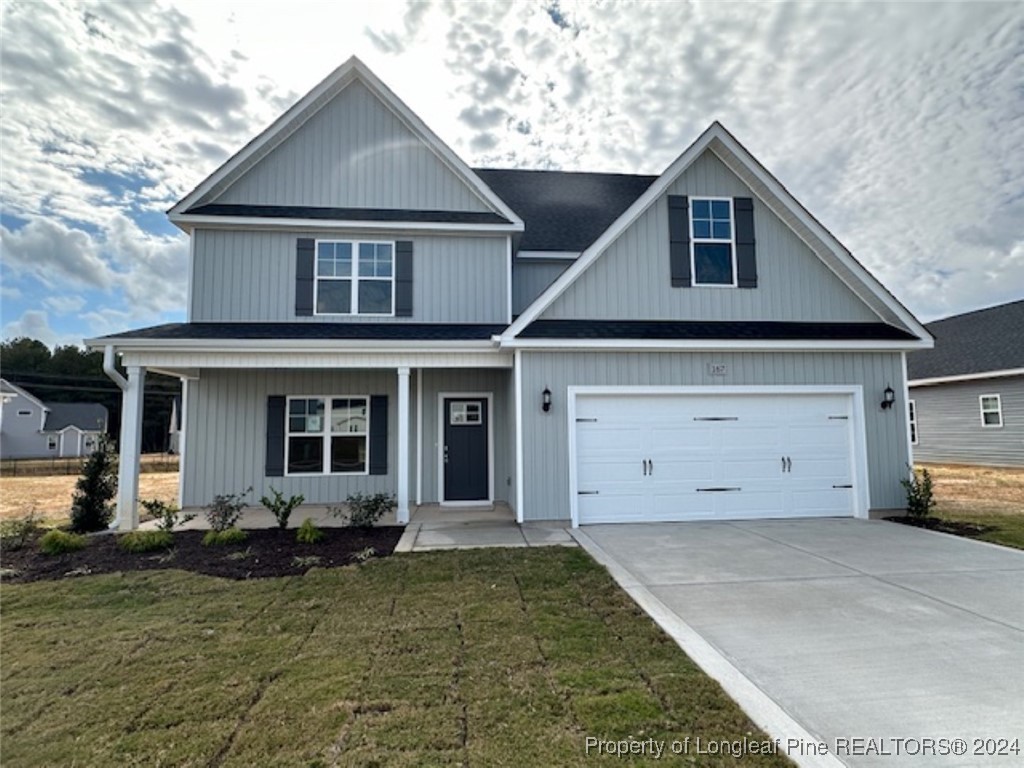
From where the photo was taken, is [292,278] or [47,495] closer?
[292,278]

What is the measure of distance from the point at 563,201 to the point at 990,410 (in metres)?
16.3

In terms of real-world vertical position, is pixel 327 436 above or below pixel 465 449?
above

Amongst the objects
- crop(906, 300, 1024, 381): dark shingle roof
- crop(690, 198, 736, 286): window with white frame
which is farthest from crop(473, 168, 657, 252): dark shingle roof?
crop(906, 300, 1024, 381): dark shingle roof

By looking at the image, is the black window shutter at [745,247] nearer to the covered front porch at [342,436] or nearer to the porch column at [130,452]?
the covered front porch at [342,436]

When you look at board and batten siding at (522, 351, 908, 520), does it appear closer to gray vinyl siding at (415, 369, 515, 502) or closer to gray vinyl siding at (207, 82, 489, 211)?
gray vinyl siding at (415, 369, 515, 502)

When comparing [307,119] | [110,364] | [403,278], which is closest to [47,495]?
[110,364]

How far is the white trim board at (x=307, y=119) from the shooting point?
10.2m

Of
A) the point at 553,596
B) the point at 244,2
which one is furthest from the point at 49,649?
the point at 244,2

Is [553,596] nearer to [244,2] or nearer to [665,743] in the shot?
[665,743]

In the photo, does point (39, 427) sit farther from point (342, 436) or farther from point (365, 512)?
point (365, 512)

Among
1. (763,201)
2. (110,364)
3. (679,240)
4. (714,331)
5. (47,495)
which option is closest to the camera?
(110,364)

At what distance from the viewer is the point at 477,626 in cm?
436

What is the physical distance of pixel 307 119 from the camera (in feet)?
35.0

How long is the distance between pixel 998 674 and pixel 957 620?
109cm
